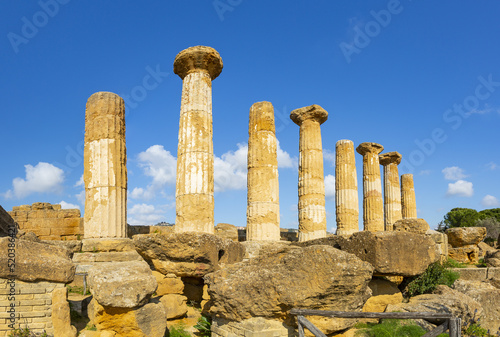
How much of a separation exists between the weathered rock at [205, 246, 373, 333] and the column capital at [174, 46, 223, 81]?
7338 mm

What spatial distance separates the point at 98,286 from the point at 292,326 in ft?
10.3

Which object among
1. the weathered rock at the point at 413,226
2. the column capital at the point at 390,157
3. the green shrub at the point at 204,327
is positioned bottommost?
the green shrub at the point at 204,327

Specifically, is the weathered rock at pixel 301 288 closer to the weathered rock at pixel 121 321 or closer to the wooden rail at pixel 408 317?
the wooden rail at pixel 408 317

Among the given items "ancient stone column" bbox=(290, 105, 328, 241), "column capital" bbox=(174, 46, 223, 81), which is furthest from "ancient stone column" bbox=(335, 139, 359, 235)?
"column capital" bbox=(174, 46, 223, 81)

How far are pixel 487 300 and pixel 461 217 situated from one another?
44.7 metres

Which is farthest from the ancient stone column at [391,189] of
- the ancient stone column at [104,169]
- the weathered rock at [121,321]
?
the weathered rock at [121,321]

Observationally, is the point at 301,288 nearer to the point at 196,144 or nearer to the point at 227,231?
the point at 196,144

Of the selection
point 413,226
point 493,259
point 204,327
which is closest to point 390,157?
point 493,259

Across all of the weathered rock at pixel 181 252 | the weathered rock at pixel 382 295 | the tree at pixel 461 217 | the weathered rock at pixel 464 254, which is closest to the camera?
the weathered rock at pixel 181 252

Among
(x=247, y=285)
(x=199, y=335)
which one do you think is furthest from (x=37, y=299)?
(x=247, y=285)

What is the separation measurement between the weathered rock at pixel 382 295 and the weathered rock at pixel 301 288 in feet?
6.05

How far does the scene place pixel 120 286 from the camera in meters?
6.20

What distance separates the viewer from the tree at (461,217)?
151 feet

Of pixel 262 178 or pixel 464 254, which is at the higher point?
pixel 262 178
